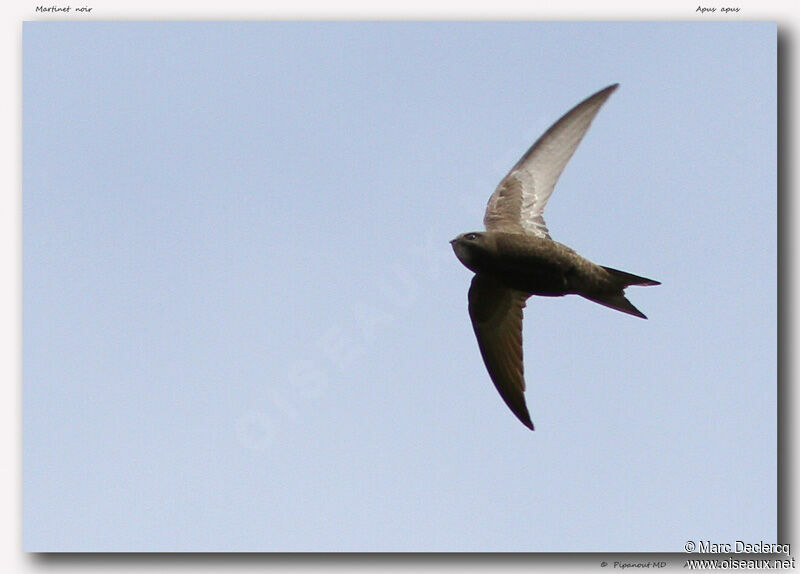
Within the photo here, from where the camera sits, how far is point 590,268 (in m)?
8.49

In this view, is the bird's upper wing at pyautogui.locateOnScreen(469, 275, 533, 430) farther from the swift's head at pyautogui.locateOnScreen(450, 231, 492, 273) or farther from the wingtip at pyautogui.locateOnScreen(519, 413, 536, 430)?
the swift's head at pyautogui.locateOnScreen(450, 231, 492, 273)

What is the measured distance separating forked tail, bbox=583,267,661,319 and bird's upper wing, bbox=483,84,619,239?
35.9 inches

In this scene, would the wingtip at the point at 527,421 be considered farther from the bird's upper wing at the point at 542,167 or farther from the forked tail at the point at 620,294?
the bird's upper wing at the point at 542,167

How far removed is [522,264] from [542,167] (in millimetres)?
1512

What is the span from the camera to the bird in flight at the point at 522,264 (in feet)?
27.3

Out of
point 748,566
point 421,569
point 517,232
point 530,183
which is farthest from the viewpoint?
point 530,183

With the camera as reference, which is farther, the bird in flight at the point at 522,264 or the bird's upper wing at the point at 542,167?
the bird's upper wing at the point at 542,167

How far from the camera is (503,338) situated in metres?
9.16

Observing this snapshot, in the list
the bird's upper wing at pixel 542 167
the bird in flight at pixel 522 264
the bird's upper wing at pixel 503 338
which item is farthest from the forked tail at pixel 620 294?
the bird's upper wing at pixel 542 167

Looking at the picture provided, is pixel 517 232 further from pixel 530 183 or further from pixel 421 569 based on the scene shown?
pixel 421 569

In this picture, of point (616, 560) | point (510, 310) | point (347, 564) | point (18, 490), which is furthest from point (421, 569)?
point (18, 490)

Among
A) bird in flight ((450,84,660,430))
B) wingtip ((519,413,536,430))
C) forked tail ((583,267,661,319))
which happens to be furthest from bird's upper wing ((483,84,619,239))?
wingtip ((519,413,536,430))

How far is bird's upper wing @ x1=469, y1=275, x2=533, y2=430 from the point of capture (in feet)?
29.8

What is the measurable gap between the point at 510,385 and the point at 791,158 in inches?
108
